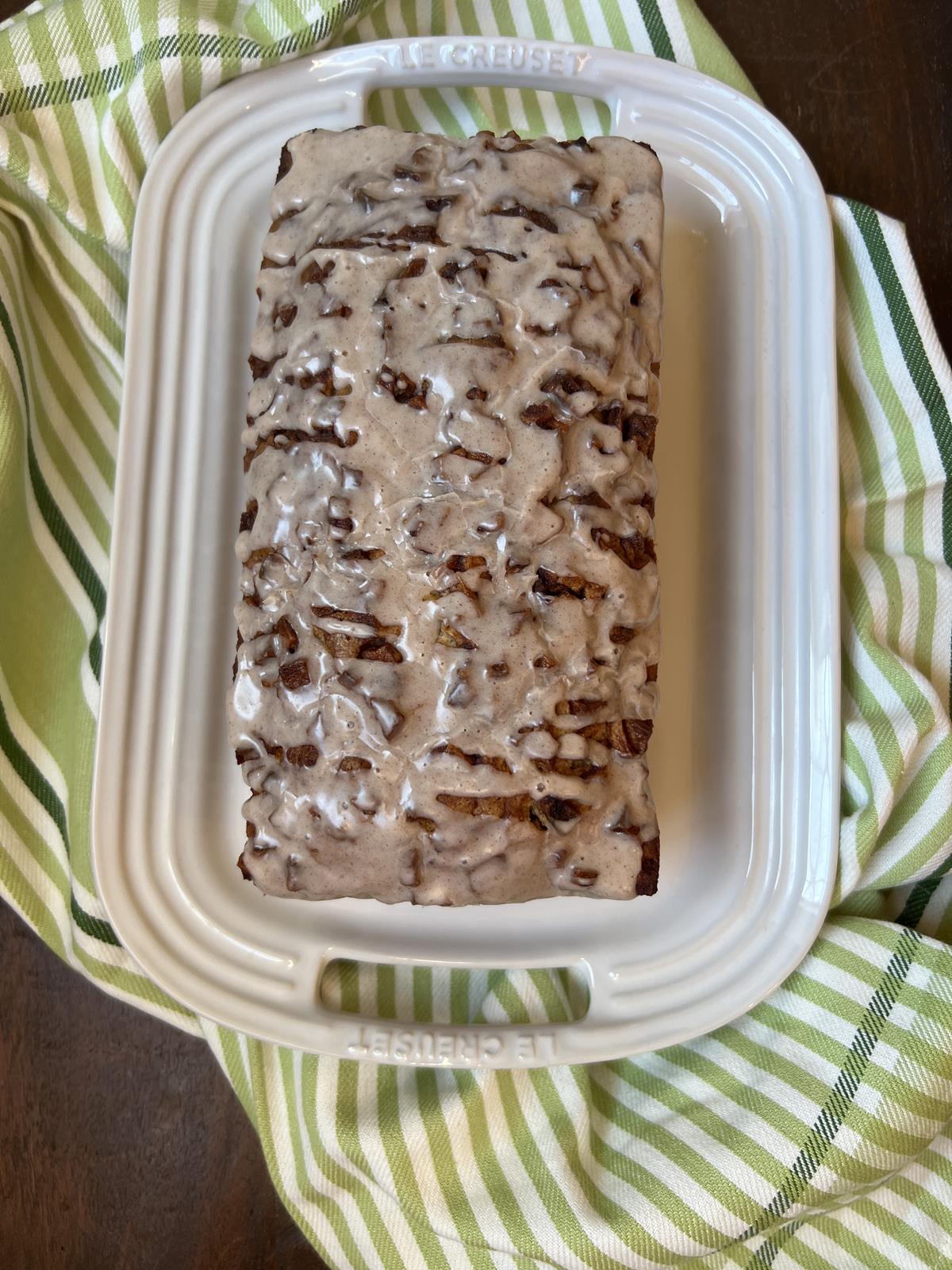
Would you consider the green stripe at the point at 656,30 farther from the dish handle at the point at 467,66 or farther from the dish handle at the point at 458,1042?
the dish handle at the point at 458,1042

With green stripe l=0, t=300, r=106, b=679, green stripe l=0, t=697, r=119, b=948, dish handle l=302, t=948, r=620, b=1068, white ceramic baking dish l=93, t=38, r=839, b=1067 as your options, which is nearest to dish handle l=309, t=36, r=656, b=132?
white ceramic baking dish l=93, t=38, r=839, b=1067

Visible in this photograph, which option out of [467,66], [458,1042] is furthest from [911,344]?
[458,1042]

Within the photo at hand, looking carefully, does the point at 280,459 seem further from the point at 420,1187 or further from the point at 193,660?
the point at 420,1187

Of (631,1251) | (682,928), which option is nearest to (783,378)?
(682,928)

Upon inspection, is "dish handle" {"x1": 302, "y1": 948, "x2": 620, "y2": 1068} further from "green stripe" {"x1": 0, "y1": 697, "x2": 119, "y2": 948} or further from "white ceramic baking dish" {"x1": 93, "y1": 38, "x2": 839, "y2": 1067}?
"green stripe" {"x1": 0, "y1": 697, "x2": 119, "y2": 948}

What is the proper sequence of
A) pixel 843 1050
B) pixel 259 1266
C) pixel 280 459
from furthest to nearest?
pixel 259 1266 < pixel 843 1050 < pixel 280 459

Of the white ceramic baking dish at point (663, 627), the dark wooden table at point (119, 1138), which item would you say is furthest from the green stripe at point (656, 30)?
the dark wooden table at point (119, 1138)

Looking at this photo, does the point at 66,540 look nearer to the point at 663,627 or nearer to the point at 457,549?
the point at 457,549
